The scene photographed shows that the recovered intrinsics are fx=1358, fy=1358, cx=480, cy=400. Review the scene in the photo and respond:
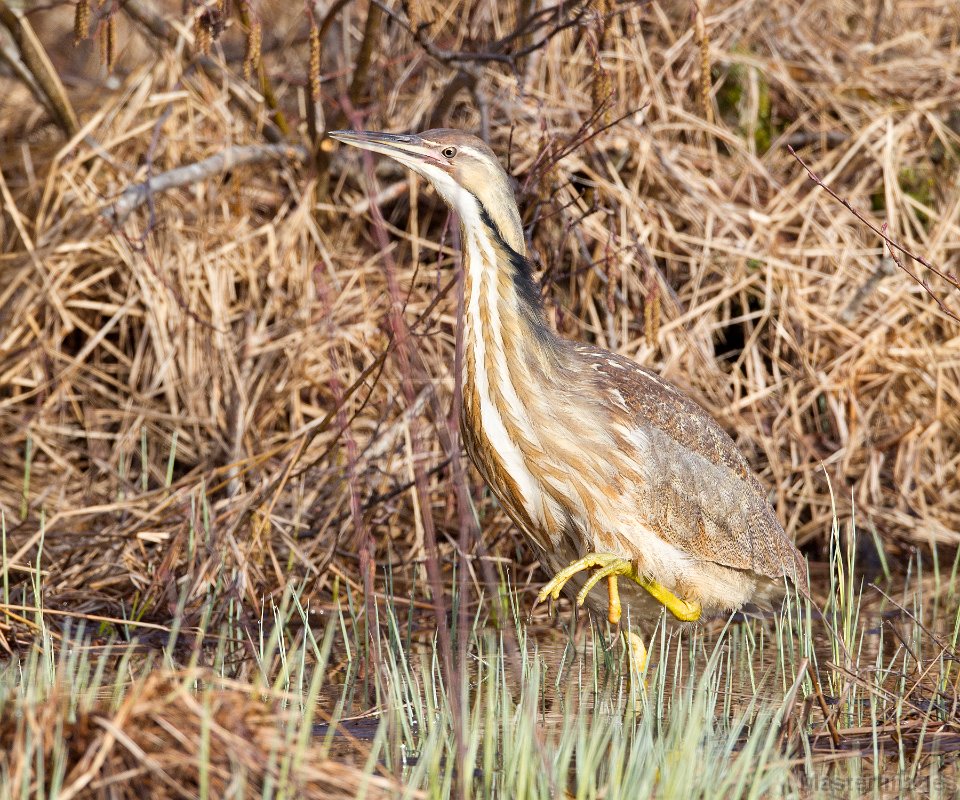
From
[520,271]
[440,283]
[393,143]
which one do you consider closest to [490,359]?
[520,271]

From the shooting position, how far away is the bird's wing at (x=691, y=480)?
312 cm

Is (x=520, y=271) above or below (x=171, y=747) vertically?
above

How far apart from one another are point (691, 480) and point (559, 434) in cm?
39

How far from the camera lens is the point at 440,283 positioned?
4.51 metres

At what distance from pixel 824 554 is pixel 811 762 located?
7.25 feet

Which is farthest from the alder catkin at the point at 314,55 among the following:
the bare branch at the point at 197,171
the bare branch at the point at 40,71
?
the bare branch at the point at 40,71

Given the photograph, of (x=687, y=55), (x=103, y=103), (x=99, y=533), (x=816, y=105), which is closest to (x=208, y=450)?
(x=99, y=533)

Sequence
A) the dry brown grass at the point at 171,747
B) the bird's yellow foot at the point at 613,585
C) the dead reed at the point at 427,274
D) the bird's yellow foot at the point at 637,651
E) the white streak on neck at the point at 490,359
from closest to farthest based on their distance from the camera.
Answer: the dry brown grass at the point at 171,747 → the bird's yellow foot at the point at 613,585 → the white streak on neck at the point at 490,359 → the bird's yellow foot at the point at 637,651 → the dead reed at the point at 427,274

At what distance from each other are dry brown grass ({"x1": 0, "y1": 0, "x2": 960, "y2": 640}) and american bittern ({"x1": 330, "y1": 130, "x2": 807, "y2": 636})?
987 mm

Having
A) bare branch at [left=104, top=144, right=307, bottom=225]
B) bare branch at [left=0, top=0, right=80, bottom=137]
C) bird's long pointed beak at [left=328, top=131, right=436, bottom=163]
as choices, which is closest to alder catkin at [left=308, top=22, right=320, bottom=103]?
bird's long pointed beak at [left=328, top=131, right=436, bottom=163]

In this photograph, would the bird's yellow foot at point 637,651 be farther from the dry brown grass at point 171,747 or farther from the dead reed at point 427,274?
the dry brown grass at point 171,747

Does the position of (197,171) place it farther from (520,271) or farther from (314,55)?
(520,271)

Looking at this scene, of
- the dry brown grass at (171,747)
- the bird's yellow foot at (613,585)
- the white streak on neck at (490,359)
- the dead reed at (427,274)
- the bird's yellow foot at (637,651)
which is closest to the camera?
the dry brown grass at (171,747)

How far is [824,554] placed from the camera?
14.6 ft
